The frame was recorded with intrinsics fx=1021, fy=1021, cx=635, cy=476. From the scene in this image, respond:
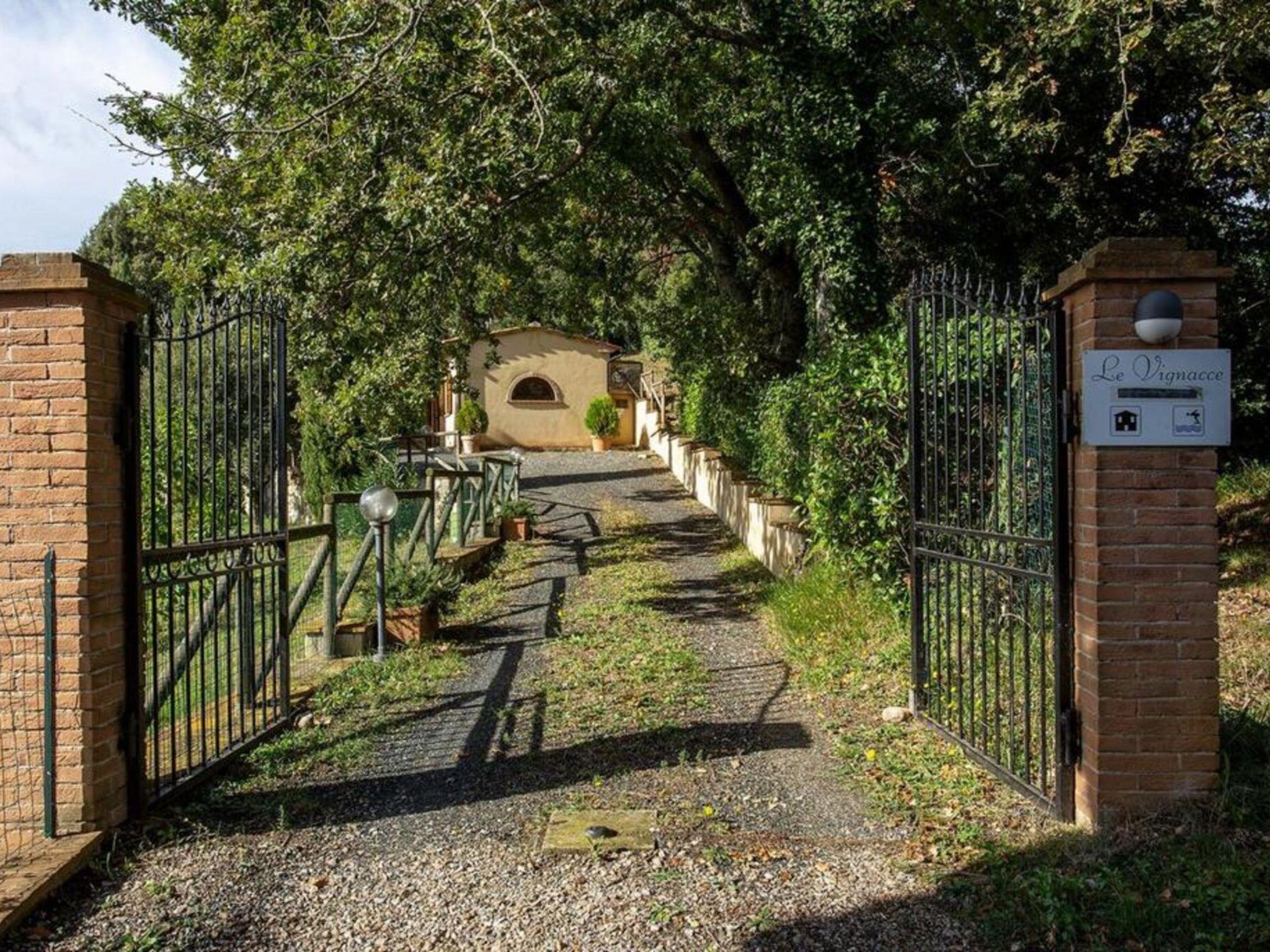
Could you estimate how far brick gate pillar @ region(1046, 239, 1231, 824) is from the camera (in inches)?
167

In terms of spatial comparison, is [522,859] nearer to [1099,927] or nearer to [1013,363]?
[1099,927]

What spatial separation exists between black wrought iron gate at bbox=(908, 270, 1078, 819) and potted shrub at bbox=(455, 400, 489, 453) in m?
22.7

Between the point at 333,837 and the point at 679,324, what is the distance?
12074mm

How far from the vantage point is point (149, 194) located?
1384cm

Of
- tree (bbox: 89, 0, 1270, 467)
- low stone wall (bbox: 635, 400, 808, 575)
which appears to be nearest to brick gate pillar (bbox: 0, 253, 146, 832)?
tree (bbox: 89, 0, 1270, 467)

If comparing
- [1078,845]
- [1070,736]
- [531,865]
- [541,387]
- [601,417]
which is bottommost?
[531,865]

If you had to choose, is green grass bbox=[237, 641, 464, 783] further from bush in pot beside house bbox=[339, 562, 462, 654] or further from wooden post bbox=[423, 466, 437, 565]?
wooden post bbox=[423, 466, 437, 565]

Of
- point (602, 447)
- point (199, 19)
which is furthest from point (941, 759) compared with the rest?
point (602, 447)

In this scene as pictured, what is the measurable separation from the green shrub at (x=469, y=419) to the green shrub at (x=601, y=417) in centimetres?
318

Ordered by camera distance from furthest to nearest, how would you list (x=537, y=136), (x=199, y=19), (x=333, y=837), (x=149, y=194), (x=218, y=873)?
(x=149, y=194), (x=199, y=19), (x=537, y=136), (x=333, y=837), (x=218, y=873)

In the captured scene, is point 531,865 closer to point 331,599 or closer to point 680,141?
point 331,599

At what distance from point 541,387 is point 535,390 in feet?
0.75

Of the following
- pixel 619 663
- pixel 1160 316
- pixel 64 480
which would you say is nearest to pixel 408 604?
pixel 619 663

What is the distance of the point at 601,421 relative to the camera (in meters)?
30.4
